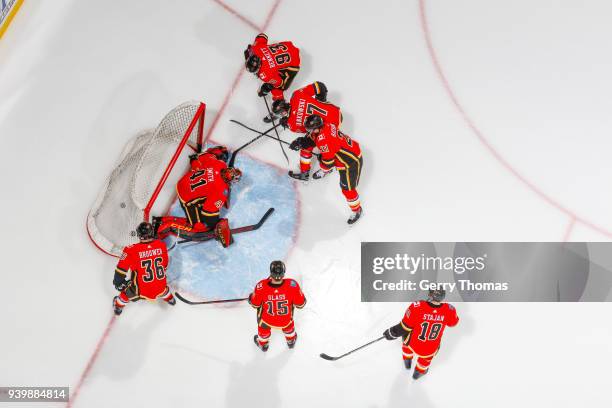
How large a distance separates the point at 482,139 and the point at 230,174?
77.2 inches

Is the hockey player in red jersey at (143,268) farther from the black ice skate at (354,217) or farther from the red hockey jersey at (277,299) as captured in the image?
the black ice skate at (354,217)

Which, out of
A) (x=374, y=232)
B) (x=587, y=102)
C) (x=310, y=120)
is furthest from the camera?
(x=587, y=102)

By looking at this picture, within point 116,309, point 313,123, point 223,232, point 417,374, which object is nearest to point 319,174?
point 313,123

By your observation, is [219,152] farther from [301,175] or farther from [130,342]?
[130,342]

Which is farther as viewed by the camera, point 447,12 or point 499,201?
point 447,12

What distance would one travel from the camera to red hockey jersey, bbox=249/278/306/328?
16.0 feet

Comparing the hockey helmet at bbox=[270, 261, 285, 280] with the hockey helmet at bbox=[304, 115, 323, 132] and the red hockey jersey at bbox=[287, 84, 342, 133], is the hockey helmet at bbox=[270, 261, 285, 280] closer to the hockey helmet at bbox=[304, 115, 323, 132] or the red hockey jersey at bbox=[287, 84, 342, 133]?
the hockey helmet at bbox=[304, 115, 323, 132]

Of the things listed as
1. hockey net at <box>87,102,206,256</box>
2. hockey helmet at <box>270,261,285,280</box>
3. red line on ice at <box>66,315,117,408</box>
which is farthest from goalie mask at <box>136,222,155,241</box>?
hockey helmet at <box>270,261,285,280</box>

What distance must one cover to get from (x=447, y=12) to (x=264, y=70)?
1.73 metres

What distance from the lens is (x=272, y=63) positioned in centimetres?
569

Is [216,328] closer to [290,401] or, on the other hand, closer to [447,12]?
[290,401]

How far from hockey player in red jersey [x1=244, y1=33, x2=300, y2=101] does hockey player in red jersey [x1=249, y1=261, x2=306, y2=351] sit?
1574mm

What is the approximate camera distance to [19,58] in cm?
614

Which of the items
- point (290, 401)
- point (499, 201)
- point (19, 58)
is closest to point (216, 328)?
point (290, 401)
